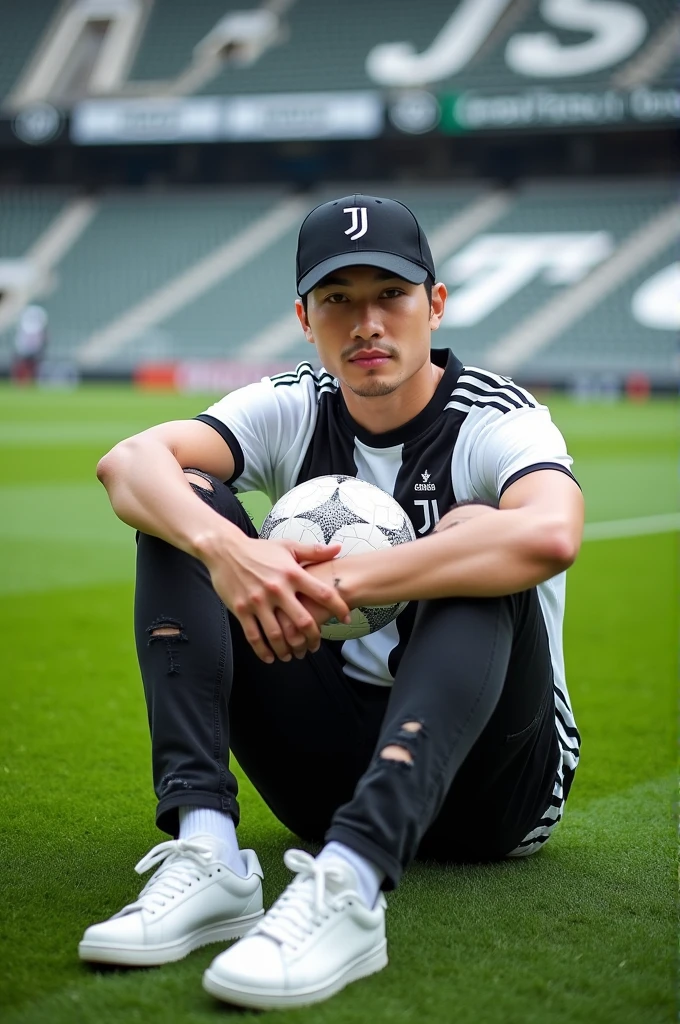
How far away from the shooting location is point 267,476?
3002 mm

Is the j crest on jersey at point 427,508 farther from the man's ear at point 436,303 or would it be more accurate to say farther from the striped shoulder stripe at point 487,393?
the man's ear at point 436,303

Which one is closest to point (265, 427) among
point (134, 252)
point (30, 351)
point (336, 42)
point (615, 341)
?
point (615, 341)

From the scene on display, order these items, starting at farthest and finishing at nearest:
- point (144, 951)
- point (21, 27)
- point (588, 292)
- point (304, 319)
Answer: point (21, 27) < point (588, 292) < point (304, 319) < point (144, 951)

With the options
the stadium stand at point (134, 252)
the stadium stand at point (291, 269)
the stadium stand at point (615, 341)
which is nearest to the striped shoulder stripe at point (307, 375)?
the stadium stand at point (291, 269)

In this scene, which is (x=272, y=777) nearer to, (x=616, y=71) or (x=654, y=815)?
(x=654, y=815)

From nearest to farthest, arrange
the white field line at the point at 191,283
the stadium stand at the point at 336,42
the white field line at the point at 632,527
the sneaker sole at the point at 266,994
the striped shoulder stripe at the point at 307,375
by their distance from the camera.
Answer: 1. the sneaker sole at the point at 266,994
2. the striped shoulder stripe at the point at 307,375
3. the white field line at the point at 632,527
4. the stadium stand at the point at 336,42
5. the white field line at the point at 191,283

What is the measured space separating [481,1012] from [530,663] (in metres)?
0.64

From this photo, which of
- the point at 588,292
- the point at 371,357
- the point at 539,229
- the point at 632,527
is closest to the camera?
the point at 371,357

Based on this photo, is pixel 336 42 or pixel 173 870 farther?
pixel 336 42

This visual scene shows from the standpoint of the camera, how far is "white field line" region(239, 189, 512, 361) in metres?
28.6

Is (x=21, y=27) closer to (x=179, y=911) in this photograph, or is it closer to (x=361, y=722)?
(x=361, y=722)

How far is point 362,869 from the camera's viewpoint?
2051 mm

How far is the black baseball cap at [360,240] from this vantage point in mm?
2594

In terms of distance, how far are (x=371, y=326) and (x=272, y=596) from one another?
0.68 m
